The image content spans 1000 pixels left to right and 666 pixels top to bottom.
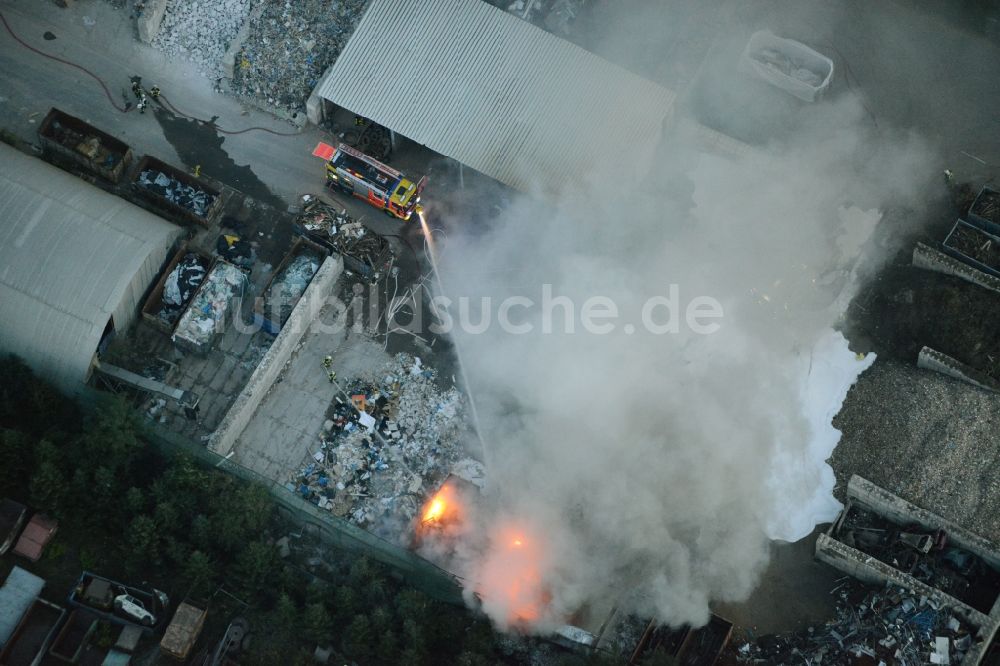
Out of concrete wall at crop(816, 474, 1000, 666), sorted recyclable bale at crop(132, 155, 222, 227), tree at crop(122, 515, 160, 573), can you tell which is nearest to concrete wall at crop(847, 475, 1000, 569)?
concrete wall at crop(816, 474, 1000, 666)

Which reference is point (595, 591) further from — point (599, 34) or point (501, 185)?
point (599, 34)

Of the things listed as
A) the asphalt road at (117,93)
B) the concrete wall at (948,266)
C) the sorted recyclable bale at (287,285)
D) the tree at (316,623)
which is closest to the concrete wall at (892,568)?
the concrete wall at (948,266)

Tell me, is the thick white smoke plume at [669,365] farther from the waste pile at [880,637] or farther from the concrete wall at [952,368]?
the concrete wall at [952,368]

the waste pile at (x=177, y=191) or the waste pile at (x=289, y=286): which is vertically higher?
the waste pile at (x=177, y=191)

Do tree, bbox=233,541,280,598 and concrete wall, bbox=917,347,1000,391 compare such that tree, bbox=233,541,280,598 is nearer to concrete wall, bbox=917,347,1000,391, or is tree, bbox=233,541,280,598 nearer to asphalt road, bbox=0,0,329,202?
asphalt road, bbox=0,0,329,202

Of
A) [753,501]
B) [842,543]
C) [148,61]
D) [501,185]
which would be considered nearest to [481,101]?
[501,185]

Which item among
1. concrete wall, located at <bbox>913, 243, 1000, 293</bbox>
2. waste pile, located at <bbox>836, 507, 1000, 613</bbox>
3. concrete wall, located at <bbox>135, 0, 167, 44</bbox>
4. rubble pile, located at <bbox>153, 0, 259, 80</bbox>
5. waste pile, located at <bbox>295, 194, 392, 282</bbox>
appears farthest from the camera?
rubble pile, located at <bbox>153, 0, 259, 80</bbox>
